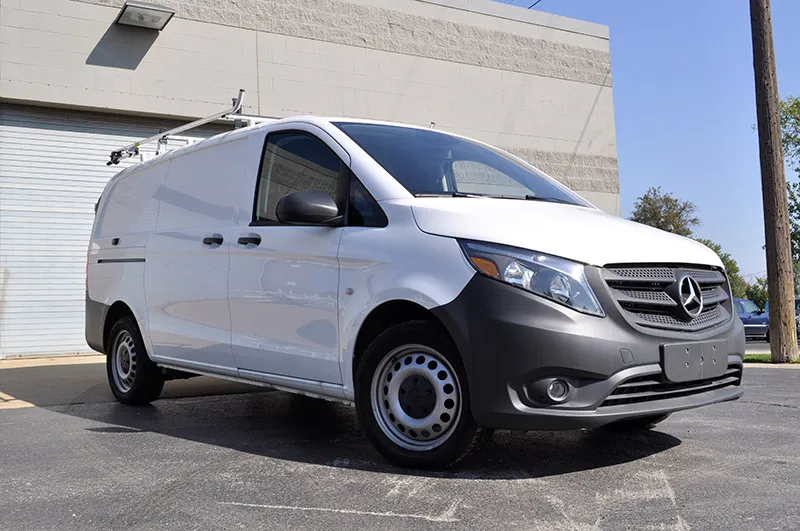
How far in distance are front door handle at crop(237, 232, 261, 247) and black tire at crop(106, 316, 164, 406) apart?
6.26 feet

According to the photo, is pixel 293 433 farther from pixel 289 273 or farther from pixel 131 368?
pixel 131 368

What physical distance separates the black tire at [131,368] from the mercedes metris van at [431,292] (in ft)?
2.35

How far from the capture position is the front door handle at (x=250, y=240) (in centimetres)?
479

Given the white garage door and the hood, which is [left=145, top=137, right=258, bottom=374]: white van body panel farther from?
the white garage door

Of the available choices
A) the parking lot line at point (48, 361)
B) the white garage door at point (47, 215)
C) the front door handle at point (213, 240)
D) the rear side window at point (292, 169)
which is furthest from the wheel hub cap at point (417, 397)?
the white garage door at point (47, 215)

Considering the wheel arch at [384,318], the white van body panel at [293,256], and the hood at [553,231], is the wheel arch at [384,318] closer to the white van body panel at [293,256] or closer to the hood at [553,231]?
the white van body panel at [293,256]

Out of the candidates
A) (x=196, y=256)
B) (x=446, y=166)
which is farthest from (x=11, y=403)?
(x=446, y=166)

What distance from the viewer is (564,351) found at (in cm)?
342

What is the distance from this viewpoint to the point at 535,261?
352 cm

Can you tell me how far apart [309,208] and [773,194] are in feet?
29.3

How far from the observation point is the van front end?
11.3 ft

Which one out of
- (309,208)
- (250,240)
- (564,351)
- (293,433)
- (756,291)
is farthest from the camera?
(756,291)

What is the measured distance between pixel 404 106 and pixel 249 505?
1259 centimetres

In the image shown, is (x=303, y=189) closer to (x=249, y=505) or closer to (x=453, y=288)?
(x=453, y=288)
